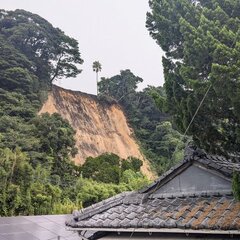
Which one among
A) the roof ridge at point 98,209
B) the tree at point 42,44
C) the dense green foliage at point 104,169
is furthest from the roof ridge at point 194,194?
the tree at point 42,44

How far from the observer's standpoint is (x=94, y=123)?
131 feet

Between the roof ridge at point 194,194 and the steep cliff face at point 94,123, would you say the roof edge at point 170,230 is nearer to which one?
the roof ridge at point 194,194

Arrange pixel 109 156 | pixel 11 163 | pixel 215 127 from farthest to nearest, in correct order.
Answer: pixel 109 156 < pixel 11 163 < pixel 215 127

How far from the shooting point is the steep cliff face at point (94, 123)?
122 feet

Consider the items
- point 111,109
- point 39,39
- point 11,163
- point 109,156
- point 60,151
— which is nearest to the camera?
point 11,163

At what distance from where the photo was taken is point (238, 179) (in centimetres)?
458

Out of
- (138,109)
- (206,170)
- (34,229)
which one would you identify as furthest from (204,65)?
(138,109)

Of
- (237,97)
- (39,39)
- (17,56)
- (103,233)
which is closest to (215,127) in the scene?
(237,97)

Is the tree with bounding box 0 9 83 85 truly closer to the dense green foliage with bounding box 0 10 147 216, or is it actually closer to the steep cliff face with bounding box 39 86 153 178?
the dense green foliage with bounding box 0 10 147 216

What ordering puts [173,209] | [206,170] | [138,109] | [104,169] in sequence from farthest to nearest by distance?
[138,109], [104,169], [206,170], [173,209]

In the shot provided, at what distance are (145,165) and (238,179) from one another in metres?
34.4

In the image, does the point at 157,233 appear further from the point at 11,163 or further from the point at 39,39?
the point at 39,39

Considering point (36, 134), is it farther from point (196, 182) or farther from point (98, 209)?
point (196, 182)

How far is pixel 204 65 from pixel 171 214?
2.39 meters
